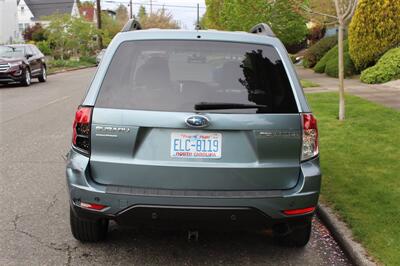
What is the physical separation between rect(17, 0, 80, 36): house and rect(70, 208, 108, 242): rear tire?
7820cm

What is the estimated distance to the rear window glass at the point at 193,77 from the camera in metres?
3.72

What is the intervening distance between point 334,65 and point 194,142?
17.7m

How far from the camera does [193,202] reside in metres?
3.58

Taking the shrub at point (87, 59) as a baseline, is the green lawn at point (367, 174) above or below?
above

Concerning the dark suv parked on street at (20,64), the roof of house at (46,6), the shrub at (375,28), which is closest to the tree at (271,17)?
the shrub at (375,28)

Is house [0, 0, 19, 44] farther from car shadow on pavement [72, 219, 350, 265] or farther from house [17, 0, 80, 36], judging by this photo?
car shadow on pavement [72, 219, 350, 265]

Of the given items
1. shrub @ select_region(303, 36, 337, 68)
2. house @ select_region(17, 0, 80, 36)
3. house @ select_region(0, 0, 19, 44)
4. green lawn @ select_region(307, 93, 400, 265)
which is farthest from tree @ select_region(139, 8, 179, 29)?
green lawn @ select_region(307, 93, 400, 265)

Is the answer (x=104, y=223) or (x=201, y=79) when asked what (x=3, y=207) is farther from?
(x=201, y=79)

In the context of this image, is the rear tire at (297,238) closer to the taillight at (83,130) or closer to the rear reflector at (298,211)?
the rear reflector at (298,211)

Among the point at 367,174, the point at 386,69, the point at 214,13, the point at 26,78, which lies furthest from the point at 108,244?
the point at 214,13

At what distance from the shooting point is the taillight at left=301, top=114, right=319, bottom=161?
12.3 feet

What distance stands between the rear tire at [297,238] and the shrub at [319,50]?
72.1 feet

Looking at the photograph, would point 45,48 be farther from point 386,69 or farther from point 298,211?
point 298,211

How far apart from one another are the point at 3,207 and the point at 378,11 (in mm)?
14305
